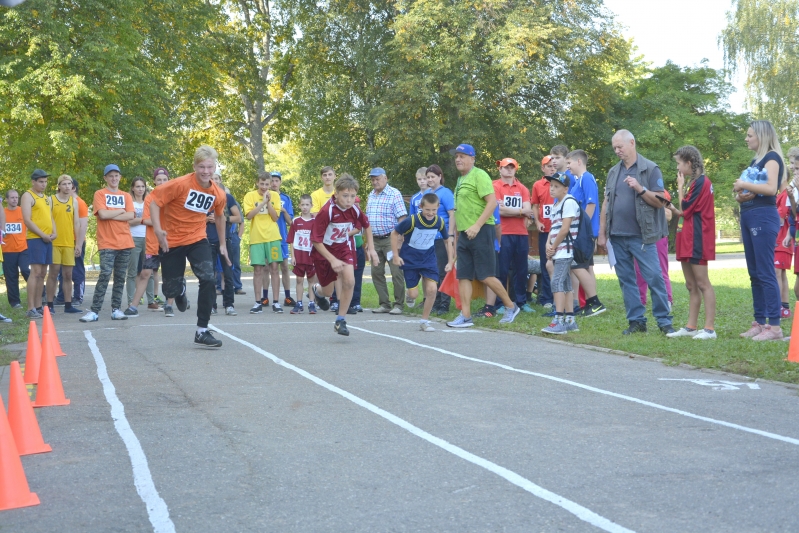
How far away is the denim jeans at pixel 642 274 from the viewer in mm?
10438

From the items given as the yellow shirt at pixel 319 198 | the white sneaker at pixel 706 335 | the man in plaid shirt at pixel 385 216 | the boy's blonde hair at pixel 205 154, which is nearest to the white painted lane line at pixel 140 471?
the boy's blonde hair at pixel 205 154

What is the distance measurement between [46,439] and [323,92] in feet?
133

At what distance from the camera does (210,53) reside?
124ft

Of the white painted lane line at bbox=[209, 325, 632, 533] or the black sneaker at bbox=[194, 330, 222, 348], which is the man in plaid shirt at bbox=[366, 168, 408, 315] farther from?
the white painted lane line at bbox=[209, 325, 632, 533]

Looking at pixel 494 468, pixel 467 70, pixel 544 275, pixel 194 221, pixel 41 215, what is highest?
pixel 467 70

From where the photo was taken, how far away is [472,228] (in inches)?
462

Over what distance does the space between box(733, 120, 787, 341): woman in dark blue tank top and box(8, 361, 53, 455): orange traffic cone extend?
23.4 feet

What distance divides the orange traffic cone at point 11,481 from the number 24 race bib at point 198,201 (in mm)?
5788

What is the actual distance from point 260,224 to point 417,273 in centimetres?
363

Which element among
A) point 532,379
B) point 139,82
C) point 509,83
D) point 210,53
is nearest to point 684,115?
point 509,83

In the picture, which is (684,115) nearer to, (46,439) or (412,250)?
(412,250)

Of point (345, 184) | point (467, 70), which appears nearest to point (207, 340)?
point (345, 184)

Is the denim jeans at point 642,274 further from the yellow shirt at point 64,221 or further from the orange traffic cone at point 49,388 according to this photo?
the yellow shirt at point 64,221

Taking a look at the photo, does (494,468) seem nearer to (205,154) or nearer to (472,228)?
(205,154)
